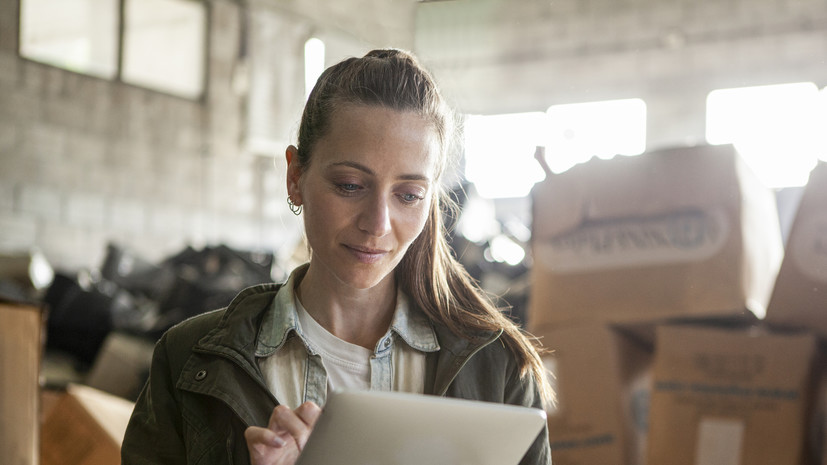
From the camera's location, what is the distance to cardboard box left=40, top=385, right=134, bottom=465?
93.5 inches

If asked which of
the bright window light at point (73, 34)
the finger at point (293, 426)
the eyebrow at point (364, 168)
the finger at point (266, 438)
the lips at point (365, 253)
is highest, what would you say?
the bright window light at point (73, 34)

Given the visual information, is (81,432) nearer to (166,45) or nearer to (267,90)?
(166,45)

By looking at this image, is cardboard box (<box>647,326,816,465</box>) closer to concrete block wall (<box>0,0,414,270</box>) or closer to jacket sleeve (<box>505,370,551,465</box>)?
jacket sleeve (<box>505,370,551,465</box>)

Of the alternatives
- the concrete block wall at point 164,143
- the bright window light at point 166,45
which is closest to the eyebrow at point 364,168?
the concrete block wall at point 164,143

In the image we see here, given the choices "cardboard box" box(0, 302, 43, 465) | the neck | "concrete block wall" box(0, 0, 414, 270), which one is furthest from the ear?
"concrete block wall" box(0, 0, 414, 270)

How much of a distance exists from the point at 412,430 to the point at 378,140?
464 millimetres

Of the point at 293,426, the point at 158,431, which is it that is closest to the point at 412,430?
the point at 293,426

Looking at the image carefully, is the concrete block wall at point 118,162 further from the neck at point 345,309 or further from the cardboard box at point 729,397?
the neck at point 345,309

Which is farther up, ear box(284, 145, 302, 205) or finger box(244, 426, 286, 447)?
ear box(284, 145, 302, 205)

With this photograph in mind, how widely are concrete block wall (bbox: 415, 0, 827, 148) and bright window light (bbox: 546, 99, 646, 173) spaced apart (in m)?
0.10

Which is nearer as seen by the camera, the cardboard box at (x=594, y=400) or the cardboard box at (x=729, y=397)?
the cardboard box at (x=729, y=397)

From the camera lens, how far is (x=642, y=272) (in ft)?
7.68

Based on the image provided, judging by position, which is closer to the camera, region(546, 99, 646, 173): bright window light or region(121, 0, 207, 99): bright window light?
region(121, 0, 207, 99): bright window light

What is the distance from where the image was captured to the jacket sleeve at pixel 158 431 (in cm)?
121
